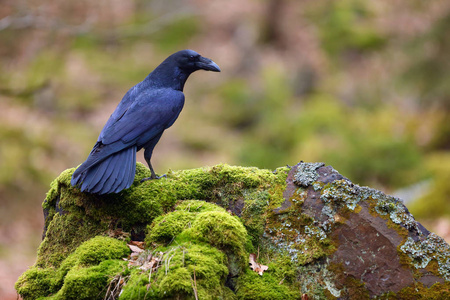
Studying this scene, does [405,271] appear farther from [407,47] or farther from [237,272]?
[407,47]

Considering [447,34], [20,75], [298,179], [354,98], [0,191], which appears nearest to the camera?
[298,179]

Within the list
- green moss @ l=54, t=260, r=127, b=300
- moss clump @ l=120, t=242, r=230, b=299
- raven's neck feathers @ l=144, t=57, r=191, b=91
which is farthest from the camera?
raven's neck feathers @ l=144, t=57, r=191, b=91

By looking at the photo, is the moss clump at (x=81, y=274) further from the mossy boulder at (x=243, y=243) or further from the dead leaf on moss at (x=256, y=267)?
the dead leaf on moss at (x=256, y=267)

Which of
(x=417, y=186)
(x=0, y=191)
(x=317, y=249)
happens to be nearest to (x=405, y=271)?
(x=317, y=249)

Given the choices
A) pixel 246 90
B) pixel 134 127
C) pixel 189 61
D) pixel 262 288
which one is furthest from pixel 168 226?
pixel 246 90

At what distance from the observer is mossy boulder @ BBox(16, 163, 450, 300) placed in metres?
3.04

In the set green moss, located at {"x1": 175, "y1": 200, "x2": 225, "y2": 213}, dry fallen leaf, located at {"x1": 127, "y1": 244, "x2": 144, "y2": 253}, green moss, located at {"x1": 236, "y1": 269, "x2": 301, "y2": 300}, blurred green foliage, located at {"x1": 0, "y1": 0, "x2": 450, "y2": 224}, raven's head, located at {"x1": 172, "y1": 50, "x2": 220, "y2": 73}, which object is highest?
blurred green foliage, located at {"x1": 0, "y1": 0, "x2": 450, "y2": 224}

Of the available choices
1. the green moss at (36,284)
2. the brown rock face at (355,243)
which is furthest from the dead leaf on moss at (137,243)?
the brown rock face at (355,243)

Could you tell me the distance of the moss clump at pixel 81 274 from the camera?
3035 millimetres

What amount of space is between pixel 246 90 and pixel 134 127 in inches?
445

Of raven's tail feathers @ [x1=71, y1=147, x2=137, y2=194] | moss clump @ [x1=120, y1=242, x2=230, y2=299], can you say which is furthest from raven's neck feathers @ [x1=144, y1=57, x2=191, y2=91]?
moss clump @ [x1=120, y1=242, x2=230, y2=299]

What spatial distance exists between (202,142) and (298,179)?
984 centimetres

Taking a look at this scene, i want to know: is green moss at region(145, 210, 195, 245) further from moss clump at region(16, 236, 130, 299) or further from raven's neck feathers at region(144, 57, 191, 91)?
raven's neck feathers at region(144, 57, 191, 91)

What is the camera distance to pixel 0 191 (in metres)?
9.74
